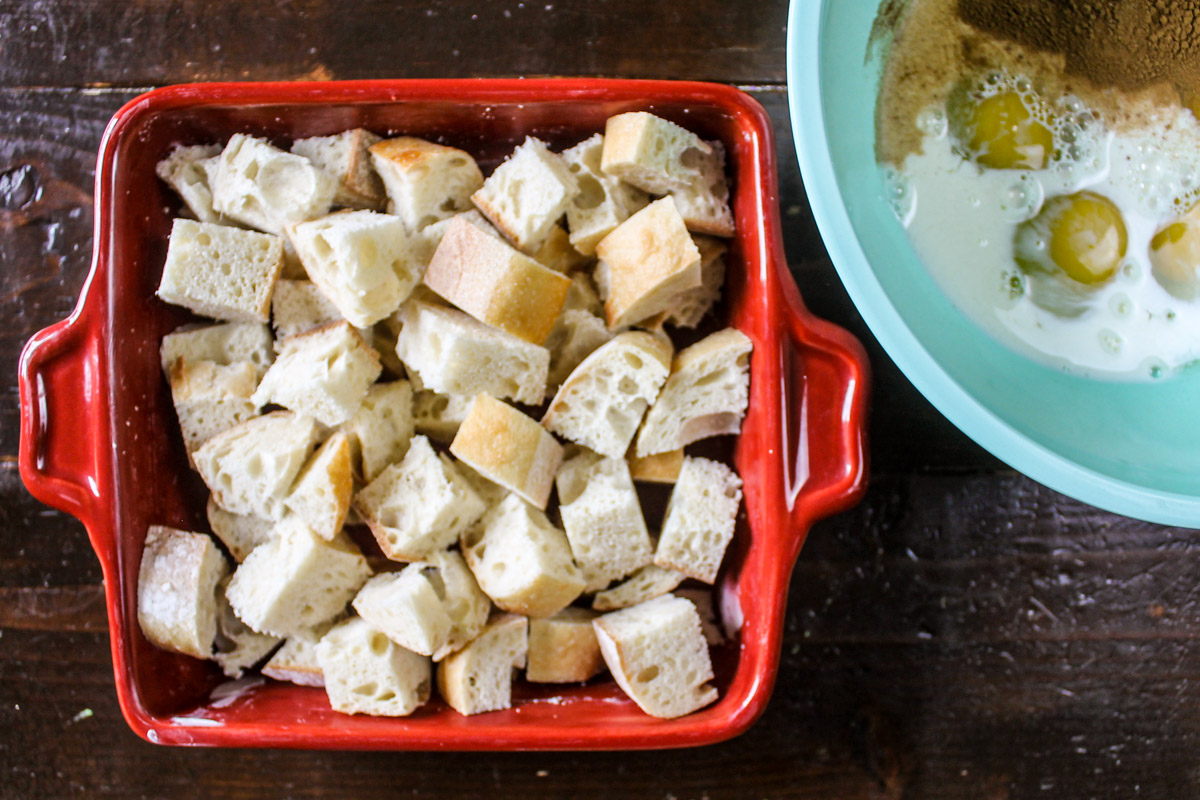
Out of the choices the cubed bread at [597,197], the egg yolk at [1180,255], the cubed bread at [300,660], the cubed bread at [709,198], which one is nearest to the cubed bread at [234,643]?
the cubed bread at [300,660]

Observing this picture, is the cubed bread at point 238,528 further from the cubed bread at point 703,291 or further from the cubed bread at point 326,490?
the cubed bread at point 703,291

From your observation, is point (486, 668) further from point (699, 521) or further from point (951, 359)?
point (951, 359)

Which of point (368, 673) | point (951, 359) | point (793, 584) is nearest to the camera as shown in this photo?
point (951, 359)

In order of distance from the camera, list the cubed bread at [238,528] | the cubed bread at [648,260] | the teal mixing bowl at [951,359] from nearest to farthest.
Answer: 1. the teal mixing bowl at [951,359]
2. the cubed bread at [648,260]
3. the cubed bread at [238,528]

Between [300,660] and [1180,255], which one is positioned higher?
[1180,255]

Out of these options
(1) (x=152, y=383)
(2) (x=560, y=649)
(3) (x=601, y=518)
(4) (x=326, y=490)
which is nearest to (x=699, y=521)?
(3) (x=601, y=518)

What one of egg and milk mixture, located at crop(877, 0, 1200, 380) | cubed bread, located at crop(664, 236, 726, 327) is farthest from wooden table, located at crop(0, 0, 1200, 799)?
egg and milk mixture, located at crop(877, 0, 1200, 380)

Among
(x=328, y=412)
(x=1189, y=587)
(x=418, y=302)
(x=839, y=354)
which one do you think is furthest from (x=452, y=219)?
(x=1189, y=587)

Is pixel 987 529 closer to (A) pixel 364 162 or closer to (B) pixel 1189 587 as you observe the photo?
(B) pixel 1189 587
